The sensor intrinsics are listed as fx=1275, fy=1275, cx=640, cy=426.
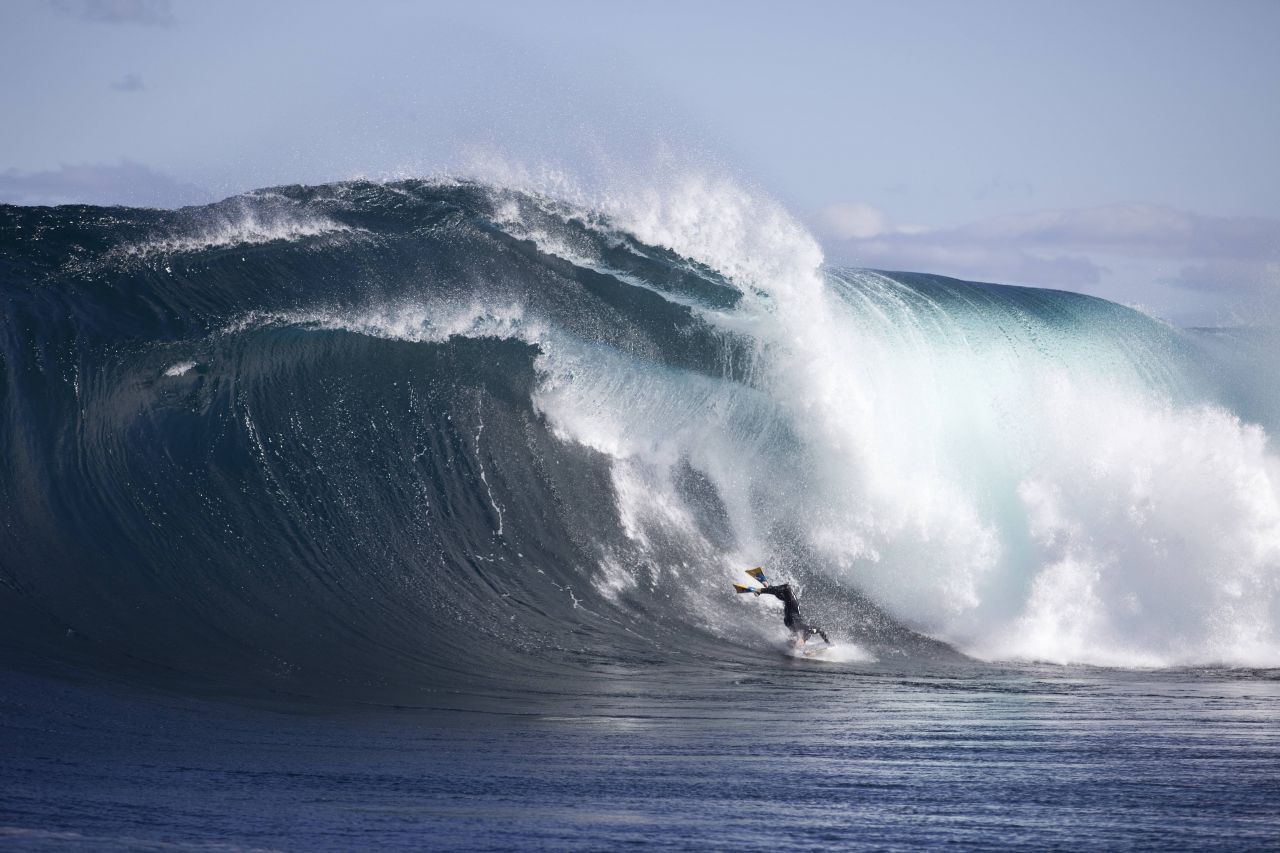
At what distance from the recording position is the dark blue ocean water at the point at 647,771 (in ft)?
17.2

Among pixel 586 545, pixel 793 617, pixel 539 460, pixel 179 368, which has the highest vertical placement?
pixel 179 368

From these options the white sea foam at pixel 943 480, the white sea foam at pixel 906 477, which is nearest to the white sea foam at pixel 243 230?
the white sea foam at pixel 906 477

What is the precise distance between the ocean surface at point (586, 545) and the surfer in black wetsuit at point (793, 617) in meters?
0.29

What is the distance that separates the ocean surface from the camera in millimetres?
6086

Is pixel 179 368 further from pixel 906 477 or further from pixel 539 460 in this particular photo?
pixel 906 477

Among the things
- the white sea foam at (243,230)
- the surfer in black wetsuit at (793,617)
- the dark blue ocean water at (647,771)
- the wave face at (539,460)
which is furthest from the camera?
the white sea foam at (243,230)

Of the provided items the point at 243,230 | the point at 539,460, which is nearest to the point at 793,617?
the point at 539,460

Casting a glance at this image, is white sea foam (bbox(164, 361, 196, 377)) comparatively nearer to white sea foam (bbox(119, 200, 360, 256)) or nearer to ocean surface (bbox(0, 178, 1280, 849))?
ocean surface (bbox(0, 178, 1280, 849))

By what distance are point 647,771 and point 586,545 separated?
7.24m

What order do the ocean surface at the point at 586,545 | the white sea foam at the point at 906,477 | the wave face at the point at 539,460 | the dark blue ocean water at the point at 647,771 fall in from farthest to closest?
the white sea foam at the point at 906,477, the wave face at the point at 539,460, the ocean surface at the point at 586,545, the dark blue ocean water at the point at 647,771

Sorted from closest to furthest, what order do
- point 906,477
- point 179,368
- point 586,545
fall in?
point 586,545
point 179,368
point 906,477

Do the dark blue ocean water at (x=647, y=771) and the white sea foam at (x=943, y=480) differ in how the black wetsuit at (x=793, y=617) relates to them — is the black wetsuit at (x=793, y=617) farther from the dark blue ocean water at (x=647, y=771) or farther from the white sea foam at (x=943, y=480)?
the dark blue ocean water at (x=647, y=771)

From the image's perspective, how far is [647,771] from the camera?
6.51 meters

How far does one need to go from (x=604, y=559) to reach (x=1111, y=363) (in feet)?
34.6
